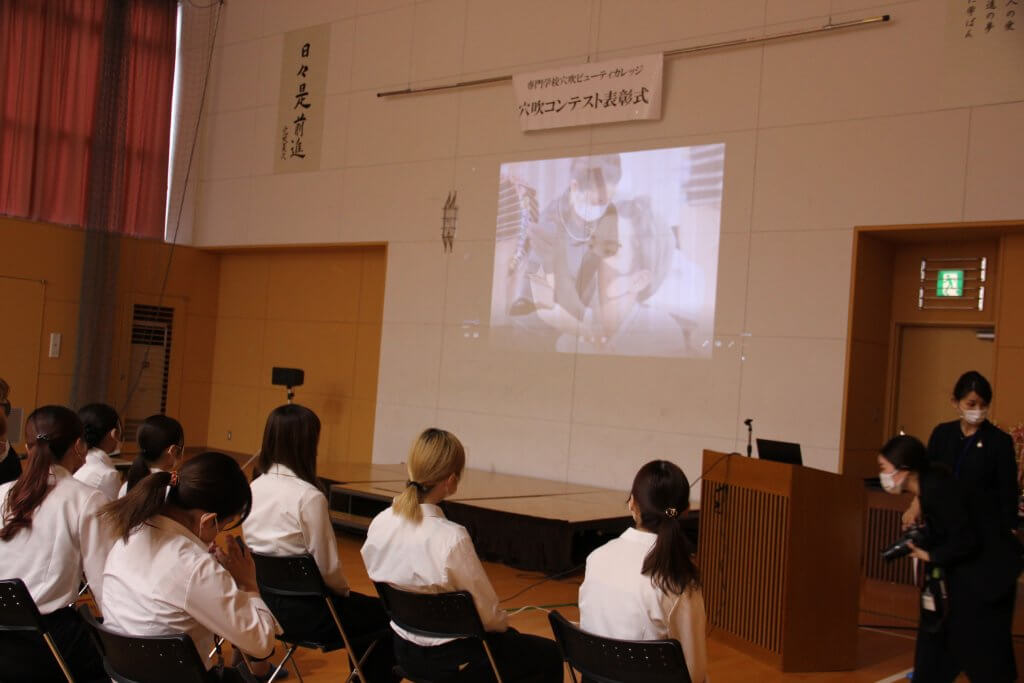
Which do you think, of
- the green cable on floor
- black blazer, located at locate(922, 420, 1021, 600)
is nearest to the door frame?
black blazer, located at locate(922, 420, 1021, 600)

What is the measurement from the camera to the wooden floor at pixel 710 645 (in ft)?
14.2

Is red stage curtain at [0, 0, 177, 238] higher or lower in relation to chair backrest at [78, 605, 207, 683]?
higher

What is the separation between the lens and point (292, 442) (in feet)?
11.2

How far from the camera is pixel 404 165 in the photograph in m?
9.43

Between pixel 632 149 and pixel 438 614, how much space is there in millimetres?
5701

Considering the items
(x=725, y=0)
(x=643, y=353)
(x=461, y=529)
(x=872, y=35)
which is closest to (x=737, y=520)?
(x=461, y=529)

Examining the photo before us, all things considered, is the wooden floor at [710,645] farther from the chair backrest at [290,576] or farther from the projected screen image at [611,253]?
the projected screen image at [611,253]

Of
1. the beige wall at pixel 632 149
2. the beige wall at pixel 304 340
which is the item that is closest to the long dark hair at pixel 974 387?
the beige wall at pixel 632 149

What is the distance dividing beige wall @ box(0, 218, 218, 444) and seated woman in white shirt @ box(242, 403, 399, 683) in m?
7.56

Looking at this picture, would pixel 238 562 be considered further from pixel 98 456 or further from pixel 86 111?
pixel 86 111

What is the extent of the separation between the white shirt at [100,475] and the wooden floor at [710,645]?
110 cm

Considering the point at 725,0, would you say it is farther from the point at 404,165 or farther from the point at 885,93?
the point at 404,165

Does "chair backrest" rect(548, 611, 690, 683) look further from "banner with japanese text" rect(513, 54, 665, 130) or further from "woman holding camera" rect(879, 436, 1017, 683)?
"banner with japanese text" rect(513, 54, 665, 130)

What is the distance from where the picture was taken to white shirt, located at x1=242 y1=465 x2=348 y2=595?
3.30m
